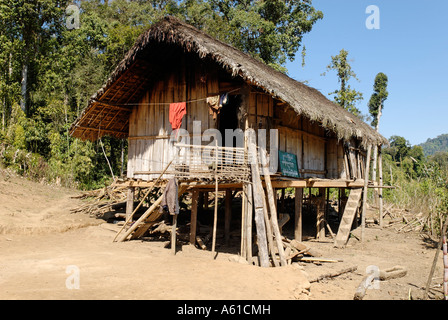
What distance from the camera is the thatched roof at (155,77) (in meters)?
9.12

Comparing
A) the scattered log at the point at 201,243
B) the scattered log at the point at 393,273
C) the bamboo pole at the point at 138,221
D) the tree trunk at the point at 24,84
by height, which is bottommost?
the scattered log at the point at 393,273

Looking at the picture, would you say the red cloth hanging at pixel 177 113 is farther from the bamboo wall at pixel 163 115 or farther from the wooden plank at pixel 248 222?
the wooden plank at pixel 248 222

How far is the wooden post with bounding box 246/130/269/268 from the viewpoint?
323 inches

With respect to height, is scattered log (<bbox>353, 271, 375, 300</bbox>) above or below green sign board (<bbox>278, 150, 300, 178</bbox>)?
below

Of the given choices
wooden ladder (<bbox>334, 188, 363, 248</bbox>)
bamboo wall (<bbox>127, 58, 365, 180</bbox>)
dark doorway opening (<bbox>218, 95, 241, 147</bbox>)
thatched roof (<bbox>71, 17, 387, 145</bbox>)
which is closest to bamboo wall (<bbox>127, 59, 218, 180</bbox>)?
bamboo wall (<bbox>127, 58, 365, 180</bbox>)

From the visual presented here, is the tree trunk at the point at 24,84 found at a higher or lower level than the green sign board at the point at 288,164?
higher

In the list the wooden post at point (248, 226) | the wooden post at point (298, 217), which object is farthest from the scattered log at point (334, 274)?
the wooden post at point (298, 217)

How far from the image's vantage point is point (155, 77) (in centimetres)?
1133

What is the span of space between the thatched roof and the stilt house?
3 centimetres

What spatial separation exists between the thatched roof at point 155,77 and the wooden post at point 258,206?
1.37 m

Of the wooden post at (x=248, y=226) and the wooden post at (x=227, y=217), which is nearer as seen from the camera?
the wooden post at (x=248, y=226)

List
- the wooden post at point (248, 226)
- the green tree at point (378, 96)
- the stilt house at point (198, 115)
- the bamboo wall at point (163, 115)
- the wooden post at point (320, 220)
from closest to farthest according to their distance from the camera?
1. the wooden post at point (248, 226)
2. the stilt house at point (198, 115)
3. the bamboo wall at point (163, 115)
4. the wooden post at point (320, 220)
5. the green tree at point (378, 96)

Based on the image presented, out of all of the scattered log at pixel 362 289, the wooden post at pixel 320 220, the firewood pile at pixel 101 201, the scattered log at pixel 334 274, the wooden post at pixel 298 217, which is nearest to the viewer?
the scattered log at pixel 362 289

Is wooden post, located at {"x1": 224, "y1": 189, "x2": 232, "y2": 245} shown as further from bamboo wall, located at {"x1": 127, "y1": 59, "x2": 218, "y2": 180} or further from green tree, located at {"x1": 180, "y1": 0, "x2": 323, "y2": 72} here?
green tree, located at {"x1": 180, "y1": 0, "x2": 323, "y2": 72}
